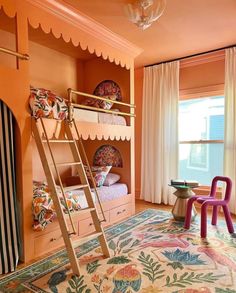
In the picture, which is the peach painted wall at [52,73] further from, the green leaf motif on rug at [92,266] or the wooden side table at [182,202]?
the wooden side table at [182,202]

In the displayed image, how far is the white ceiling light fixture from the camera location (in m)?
2.32

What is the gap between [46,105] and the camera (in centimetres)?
237

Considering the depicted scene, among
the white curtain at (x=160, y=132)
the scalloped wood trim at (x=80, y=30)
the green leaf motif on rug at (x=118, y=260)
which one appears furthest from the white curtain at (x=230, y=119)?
the green leaf motif on rug at (x=118, y=260)

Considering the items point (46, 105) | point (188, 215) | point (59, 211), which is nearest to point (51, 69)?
point (46, 105)

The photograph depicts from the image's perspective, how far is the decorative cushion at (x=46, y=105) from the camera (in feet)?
7.52

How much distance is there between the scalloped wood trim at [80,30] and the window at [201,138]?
1453 mm

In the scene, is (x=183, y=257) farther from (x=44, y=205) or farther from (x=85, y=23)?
(x=85, y=23)

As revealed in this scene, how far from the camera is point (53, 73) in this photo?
3.60m

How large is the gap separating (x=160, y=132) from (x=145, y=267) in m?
2.62

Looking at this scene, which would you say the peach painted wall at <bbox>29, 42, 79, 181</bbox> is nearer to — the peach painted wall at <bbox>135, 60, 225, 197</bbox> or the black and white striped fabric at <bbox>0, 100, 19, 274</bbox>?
the black and white striped fabric at <bbox>0, 100, 19, 274</bbox>

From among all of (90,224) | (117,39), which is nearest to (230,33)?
(117,39)

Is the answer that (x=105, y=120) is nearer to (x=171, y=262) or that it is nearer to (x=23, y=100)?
(x=23, y=100)

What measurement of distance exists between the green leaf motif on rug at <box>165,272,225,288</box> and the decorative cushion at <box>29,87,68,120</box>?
6.09 feet

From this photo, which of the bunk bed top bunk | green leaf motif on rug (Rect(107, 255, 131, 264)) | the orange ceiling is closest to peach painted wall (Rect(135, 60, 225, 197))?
the orange ceiling
